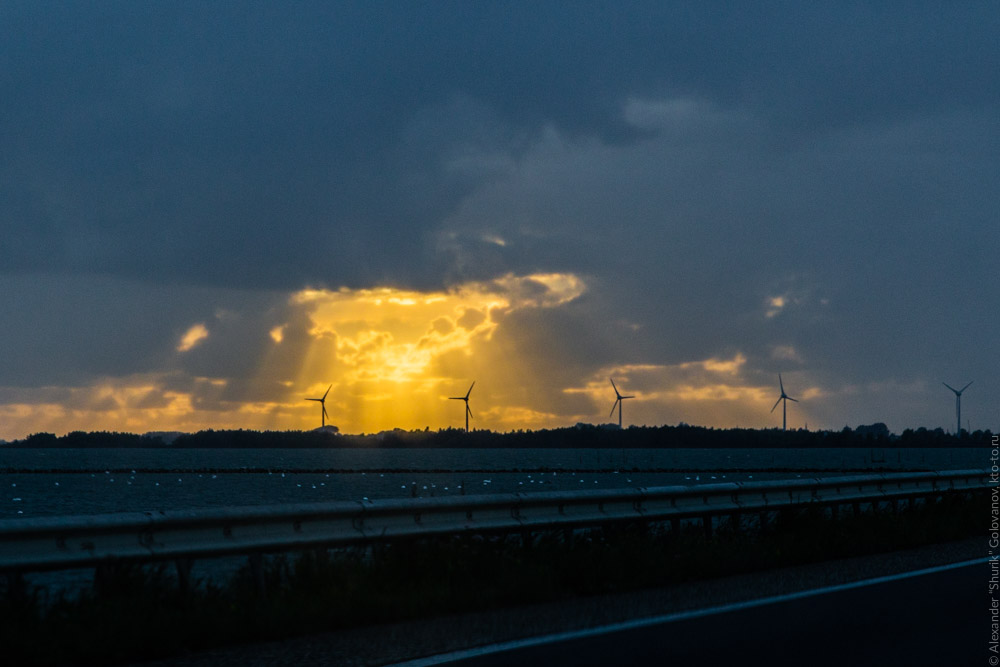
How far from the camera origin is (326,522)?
11.7 metres

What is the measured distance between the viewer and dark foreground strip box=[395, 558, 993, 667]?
8703mm

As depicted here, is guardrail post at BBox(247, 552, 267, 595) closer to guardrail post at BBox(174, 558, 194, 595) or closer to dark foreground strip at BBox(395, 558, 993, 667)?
guardrail post at BBox(174, 558, 194, 595)

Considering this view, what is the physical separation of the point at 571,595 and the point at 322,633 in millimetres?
3421

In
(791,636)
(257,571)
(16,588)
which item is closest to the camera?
(16,588)

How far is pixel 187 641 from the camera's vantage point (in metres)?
9.34

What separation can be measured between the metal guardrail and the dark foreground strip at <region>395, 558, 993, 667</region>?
2862mm

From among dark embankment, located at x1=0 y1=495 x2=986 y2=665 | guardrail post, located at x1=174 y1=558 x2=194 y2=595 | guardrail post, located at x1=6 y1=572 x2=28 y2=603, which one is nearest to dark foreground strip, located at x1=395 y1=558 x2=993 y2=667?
dark embankment, located at x1=0 y1=495 x2=986 y2=665

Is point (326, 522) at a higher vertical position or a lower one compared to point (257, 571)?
higher

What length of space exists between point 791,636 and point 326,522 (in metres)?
4.83

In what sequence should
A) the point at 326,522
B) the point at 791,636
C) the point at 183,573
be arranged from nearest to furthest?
the point at 791,636 < the point at 183,573 < the point at 326,522

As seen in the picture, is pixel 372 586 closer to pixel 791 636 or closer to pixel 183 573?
pixel 183 573

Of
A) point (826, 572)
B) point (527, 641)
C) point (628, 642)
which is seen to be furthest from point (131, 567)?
point (826, 572)

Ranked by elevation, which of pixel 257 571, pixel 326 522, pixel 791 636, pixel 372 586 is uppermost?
pixel 326 522

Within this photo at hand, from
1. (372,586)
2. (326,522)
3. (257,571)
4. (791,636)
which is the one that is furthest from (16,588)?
(791,636)
